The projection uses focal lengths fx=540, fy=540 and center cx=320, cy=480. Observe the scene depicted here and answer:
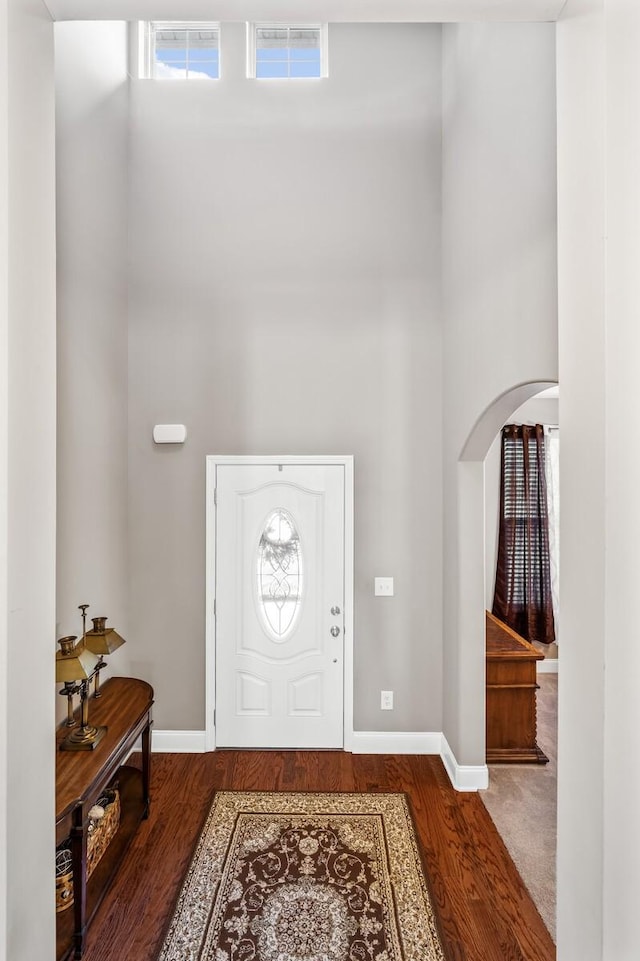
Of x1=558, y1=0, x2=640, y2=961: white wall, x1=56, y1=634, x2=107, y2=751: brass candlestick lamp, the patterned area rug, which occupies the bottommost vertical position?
the patterned area rug

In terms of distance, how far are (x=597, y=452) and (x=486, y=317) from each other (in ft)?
6.28

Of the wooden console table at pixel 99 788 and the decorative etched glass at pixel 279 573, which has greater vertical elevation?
the decorative etched glass at pixel 279 573

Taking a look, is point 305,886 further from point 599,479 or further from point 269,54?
point 269,54

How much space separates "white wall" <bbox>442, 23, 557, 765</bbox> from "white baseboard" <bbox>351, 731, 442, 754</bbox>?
239 millimetres

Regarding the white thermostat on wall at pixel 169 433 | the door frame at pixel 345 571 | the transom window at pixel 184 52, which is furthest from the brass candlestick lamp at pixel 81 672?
the transom window at pixel 184 52

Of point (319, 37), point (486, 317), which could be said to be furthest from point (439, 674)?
point (319, 37)

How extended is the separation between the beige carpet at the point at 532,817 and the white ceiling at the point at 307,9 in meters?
2.77

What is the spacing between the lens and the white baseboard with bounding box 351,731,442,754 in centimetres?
337

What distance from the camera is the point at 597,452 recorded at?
879 mm

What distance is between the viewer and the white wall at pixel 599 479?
0.80 m

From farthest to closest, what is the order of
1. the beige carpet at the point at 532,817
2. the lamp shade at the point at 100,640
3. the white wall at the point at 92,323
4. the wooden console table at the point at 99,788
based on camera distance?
the white wall at the point at 92,323 → the lamp shade at the point at 100,640 → the beige carpet at the point at 532,817 → the wooden console table at the point at 99,788

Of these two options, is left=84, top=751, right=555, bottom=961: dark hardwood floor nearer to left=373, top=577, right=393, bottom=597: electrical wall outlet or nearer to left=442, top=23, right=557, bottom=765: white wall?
left=442, top=23, right=557, bottom=765: white wall

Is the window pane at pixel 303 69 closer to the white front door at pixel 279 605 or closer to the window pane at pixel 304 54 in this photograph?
the window pane at pixel 304 54

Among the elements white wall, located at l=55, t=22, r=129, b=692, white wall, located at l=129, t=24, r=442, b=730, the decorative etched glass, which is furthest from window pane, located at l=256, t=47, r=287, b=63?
the decorative etched glass
